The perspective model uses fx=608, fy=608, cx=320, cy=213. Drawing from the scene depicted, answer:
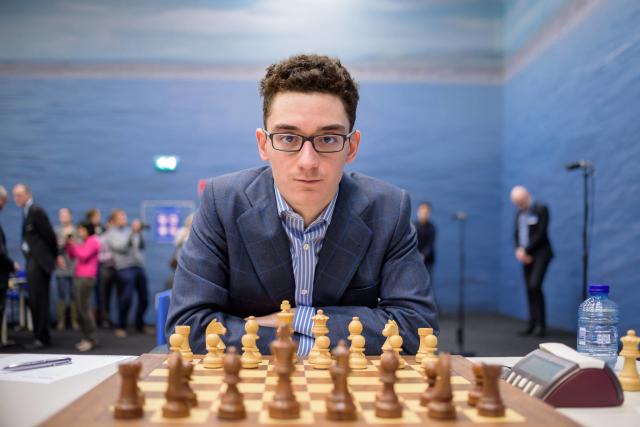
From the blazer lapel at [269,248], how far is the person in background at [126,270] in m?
6.09

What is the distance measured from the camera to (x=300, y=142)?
1.85 meters

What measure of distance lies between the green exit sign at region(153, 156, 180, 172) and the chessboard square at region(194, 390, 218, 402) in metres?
8.20

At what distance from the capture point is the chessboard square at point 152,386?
125 cm

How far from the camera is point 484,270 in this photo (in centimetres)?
952

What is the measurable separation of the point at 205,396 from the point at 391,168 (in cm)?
837

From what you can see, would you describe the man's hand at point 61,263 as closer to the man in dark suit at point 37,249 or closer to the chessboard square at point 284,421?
the man in dark suit at point 37,249

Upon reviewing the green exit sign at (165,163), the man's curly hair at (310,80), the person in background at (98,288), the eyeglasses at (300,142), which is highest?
the green exit sign at (165,163)

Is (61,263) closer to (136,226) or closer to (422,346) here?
(136,226)

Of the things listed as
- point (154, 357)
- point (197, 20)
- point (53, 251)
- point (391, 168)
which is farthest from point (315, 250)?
point (197, 20)

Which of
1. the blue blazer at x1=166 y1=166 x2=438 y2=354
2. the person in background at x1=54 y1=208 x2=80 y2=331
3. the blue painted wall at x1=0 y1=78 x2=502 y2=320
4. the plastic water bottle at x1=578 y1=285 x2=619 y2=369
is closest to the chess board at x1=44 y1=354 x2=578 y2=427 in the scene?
the blue blazer at x1=166 y1=166 x2=438 y2=354

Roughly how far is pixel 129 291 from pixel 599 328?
263 inches

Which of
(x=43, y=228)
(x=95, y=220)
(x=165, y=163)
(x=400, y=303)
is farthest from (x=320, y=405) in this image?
(x=165, y=163)

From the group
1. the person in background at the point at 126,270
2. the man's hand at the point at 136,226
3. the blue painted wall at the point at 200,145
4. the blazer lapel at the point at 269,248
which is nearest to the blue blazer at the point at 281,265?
the blazer lapel at the point at 269,248

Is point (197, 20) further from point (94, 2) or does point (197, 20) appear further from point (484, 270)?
point (484, 270)
